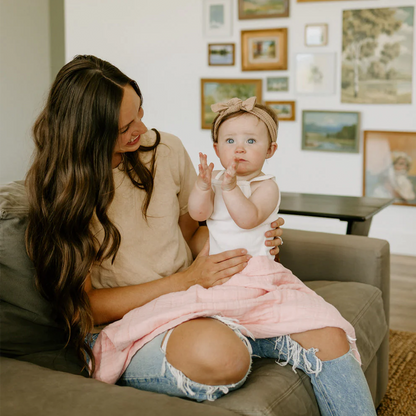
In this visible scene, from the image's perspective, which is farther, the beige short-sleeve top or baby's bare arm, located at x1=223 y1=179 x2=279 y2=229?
the beige short-sleeve top

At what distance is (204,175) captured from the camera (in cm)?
160

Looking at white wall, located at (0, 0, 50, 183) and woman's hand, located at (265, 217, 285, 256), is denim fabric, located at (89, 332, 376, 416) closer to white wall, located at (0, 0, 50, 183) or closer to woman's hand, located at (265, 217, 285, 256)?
woman's hand, located at (265, 217, 285, 256)

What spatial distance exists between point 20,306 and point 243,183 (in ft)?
2.40

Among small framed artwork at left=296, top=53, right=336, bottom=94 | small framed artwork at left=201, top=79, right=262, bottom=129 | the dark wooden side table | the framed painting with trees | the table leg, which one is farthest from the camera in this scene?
small framed artwork at left=201, top=79, right=262, bottom=129

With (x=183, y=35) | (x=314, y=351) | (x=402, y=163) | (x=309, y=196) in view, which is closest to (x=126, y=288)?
(x=314, y=351)

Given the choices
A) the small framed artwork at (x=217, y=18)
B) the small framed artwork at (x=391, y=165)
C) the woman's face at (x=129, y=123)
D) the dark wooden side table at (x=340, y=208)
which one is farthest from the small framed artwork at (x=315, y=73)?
the woman's face at (x=129, y=123)

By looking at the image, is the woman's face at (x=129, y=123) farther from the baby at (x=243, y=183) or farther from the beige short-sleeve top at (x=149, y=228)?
the baby at (x=243, y=183)

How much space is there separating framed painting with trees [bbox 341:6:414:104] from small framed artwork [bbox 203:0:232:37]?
45.8 inches

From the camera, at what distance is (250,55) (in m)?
5.47

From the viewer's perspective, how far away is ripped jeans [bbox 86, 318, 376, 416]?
139 cm

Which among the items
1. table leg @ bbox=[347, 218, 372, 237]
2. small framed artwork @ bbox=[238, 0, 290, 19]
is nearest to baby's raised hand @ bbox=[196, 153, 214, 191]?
table leg @ bbox=[347, 218, 372, 237]

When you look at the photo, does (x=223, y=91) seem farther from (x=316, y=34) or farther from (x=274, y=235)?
(x=274, y=235)

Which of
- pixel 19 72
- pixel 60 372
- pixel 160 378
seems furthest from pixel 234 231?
pixel 19 72

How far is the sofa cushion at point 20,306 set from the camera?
4.82 ft
